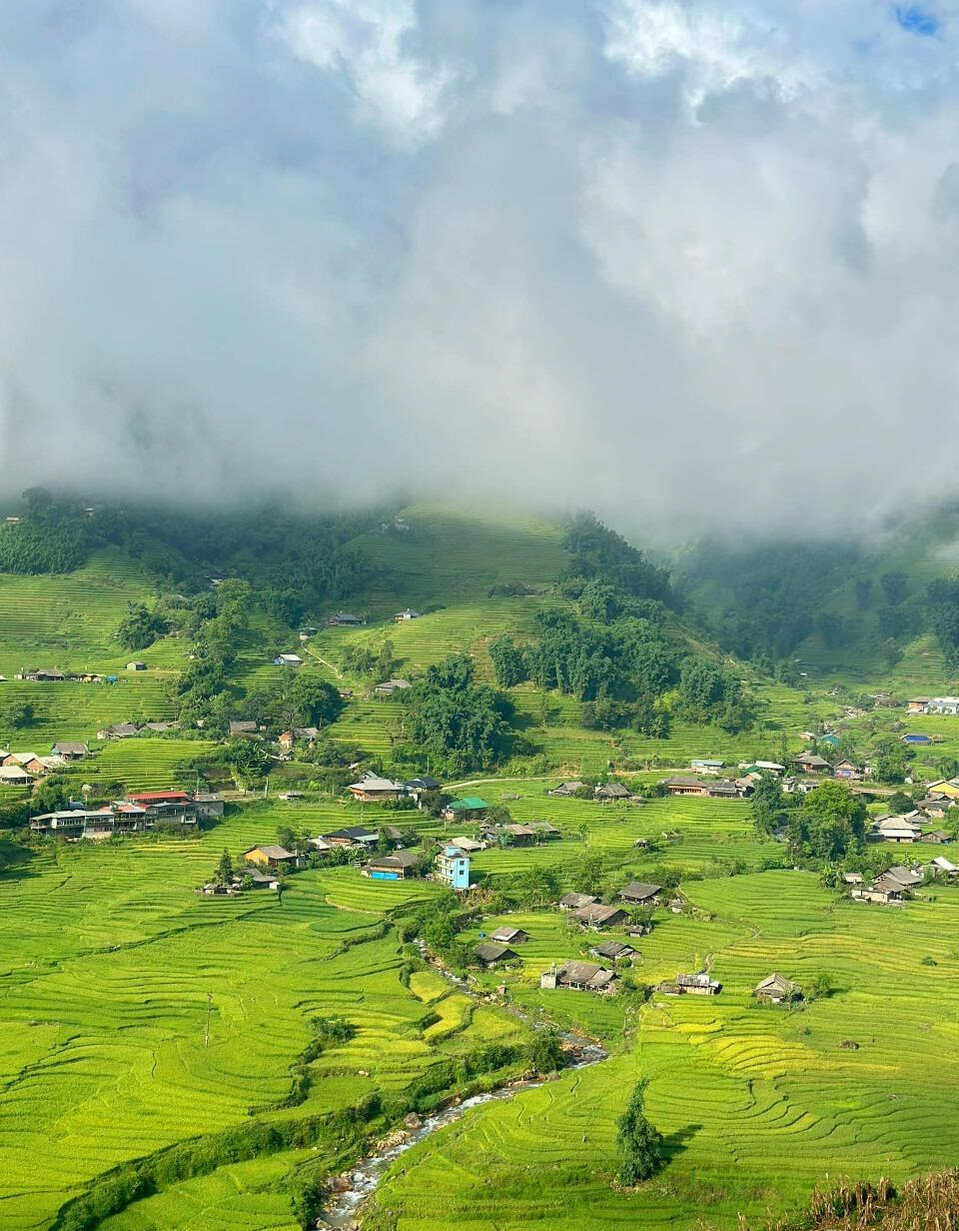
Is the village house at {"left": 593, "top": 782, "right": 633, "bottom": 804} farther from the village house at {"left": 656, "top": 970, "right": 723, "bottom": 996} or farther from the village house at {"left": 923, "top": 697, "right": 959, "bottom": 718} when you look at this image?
the village house at {"left": 923, "top": 697, "right": 959, "bottom": 718}

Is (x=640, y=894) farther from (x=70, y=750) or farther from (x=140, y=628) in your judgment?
(x=140, y=628)

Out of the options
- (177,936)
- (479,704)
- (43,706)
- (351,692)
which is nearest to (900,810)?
(479,704)

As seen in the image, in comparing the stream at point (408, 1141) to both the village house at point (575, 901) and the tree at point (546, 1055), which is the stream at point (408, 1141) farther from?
the village house at point (575, 901)

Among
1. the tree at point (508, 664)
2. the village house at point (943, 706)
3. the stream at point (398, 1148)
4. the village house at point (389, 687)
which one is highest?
the tree at point (508, 664)

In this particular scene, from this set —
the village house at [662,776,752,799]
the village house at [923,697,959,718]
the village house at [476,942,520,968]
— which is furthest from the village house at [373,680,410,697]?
the village house at [923,697,959,718]

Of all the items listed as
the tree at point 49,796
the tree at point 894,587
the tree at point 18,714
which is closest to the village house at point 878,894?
the tree at point 49,796

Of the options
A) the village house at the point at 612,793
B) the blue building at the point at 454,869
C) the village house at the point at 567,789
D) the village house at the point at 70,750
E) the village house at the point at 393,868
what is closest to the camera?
the blue building at the point at 454,869

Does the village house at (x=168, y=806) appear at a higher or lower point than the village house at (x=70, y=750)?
lower
